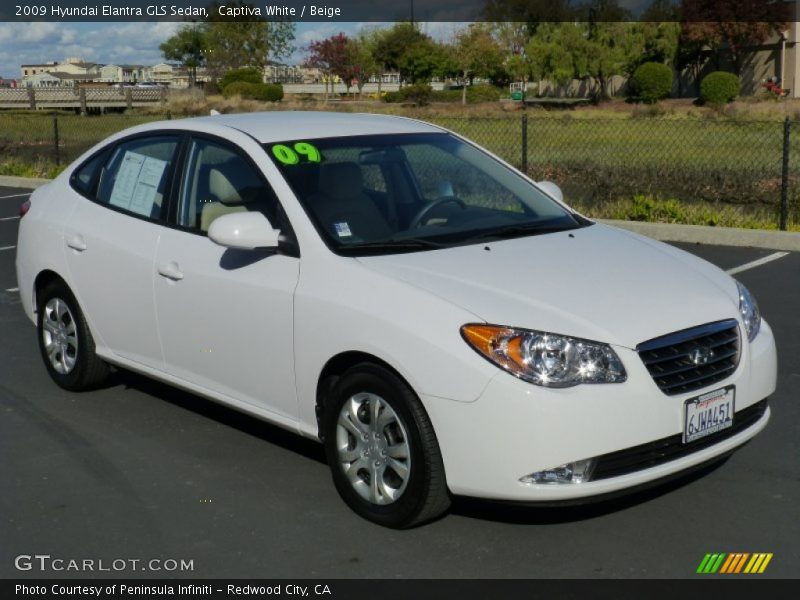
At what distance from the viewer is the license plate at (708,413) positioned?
4223 millimetres

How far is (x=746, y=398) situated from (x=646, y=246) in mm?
964

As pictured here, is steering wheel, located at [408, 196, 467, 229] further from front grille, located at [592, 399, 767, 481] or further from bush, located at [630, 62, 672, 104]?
bush, located at [630, 62, 672, 104]

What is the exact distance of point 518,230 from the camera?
521 centimetres

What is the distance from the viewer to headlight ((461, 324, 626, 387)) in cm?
405

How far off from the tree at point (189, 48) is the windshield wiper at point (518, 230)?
7227 centimetres

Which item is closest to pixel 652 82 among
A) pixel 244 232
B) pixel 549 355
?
Answer: pixel 244 232

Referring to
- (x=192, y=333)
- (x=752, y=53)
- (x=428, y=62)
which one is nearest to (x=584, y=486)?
(x=192, y=333)

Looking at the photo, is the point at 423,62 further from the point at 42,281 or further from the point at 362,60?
the point at 42,281

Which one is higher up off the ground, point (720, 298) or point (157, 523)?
point (720, 298)

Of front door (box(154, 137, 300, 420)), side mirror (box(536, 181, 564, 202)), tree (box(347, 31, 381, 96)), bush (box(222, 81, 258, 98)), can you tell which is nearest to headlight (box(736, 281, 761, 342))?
side mirror (box(536, 181, 564, 202))

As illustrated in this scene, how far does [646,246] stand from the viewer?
5.18 m

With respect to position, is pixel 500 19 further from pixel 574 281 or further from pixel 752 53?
pixel 574 281

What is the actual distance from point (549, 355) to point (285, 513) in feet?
4.62

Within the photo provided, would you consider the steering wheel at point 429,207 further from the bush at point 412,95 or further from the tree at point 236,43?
the tree at point 236,43
